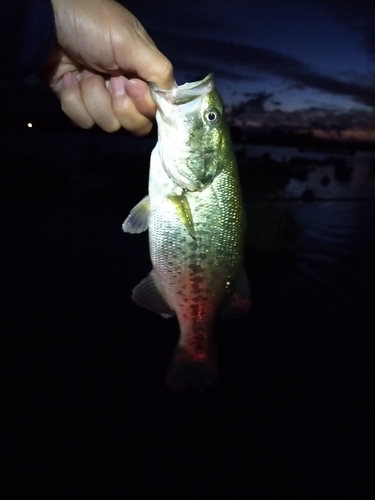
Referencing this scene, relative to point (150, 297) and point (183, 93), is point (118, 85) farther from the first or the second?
point (150, 297)

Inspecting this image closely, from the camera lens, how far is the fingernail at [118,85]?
2.05 m

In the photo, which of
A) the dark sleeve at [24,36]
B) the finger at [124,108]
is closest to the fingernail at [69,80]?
the finger at [124,108]

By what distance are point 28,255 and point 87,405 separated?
656cm

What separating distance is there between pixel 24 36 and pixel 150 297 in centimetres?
124

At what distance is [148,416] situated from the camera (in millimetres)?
4801

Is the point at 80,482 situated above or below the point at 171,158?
below

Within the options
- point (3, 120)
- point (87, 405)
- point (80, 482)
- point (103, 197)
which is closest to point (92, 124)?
point (80, 482)

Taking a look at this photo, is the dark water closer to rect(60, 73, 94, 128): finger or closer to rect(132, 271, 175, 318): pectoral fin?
rect(132, 271, 175, 318): pectoral fin

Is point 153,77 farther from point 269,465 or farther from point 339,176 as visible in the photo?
point 339,176

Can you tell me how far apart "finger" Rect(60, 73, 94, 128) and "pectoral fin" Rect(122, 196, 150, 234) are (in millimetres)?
726

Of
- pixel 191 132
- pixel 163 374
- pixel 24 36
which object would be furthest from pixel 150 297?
pixel 163 374

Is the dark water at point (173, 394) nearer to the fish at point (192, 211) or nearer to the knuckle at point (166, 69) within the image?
the fish at point (192, 211)

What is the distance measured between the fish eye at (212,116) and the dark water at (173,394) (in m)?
3.56

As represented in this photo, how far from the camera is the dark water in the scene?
4.10m
